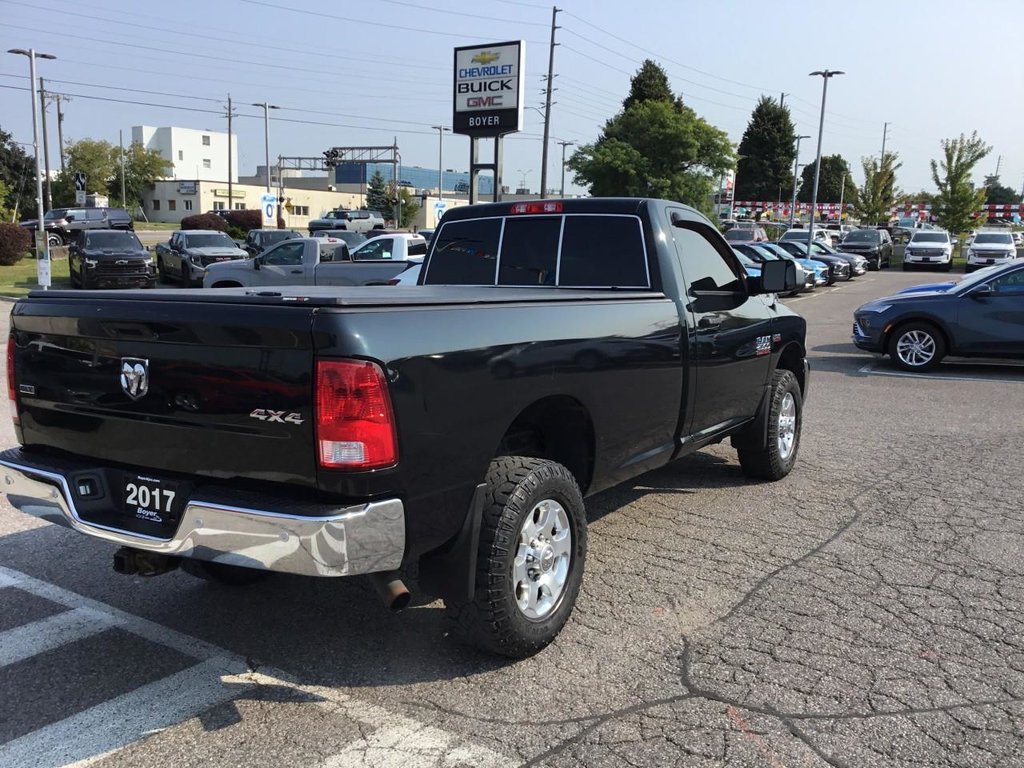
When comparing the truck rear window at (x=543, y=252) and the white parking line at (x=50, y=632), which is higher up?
the truck rear window at (x=543, y=252)

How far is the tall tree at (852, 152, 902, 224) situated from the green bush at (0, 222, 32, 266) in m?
59.8

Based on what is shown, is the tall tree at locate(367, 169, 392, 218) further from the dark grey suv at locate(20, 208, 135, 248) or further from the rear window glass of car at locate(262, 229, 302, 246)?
the rear window glass of car at locate(262, 229, 302, 246)

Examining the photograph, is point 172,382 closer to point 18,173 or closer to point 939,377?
point 939,377

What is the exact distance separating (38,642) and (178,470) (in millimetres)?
1293

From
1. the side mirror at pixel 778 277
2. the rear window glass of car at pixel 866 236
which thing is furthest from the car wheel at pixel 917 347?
the rear window glass of car at pixel 866 236

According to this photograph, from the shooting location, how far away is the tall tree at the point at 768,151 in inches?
3720

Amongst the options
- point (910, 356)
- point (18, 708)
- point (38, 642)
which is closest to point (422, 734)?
point (18, 708)

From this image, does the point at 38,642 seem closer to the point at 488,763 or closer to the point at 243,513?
the point at 243,513

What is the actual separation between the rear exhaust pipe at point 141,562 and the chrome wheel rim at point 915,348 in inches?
443

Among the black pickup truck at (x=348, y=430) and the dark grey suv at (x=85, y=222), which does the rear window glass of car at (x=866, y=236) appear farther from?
the black pickup truck at (x=348, y=430)

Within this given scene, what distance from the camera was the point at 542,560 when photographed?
3725mm

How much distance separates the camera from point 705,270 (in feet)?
18.3

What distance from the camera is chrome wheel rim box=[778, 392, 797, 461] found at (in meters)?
6.42

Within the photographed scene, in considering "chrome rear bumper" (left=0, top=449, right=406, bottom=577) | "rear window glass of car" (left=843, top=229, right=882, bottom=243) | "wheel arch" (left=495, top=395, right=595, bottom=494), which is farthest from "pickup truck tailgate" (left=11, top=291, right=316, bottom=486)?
"rear window glass of car" (left=843, top=229, right=882, bottom=243)
